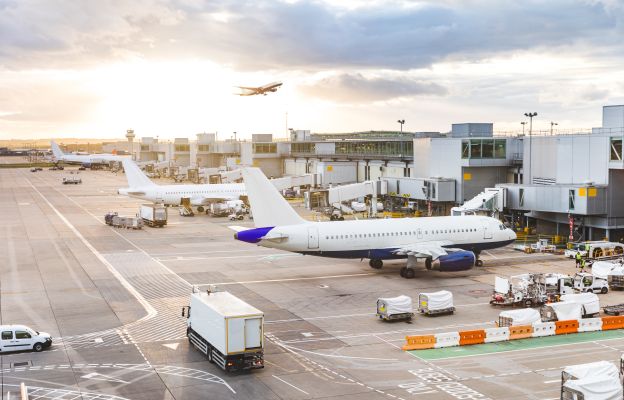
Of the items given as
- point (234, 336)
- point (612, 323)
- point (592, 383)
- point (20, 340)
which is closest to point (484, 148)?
point (612, 323)

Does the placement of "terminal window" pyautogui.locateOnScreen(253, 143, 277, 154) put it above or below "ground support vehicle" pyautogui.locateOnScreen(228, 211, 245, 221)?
above

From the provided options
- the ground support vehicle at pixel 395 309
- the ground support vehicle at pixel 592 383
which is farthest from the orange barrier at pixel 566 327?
the ground support vehicle at pixel 592 383

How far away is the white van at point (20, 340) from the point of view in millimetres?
35312

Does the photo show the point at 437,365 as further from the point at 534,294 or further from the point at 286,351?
the point at 534,294

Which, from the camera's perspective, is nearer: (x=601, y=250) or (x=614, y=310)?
(x=614, y=310)

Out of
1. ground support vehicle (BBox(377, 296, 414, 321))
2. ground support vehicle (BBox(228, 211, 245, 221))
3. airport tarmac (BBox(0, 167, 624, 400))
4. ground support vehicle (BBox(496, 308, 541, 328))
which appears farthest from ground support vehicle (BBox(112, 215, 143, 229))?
ground support vehicle (BBox(496, 308, 541, 328))

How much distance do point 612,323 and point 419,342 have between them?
12.6 meters

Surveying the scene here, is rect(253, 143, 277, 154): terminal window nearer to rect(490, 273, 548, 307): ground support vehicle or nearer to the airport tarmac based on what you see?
the airport tarmac

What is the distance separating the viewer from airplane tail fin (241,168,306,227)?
5191cm

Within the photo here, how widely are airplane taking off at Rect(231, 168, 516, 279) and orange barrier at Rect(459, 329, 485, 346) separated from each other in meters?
16.5

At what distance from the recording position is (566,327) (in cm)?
3897

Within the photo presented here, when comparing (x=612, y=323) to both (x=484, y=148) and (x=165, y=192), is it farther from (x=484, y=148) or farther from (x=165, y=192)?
(x=165, y=192)

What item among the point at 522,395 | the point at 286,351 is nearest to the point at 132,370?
the point at 286,351

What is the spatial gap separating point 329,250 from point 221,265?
12789mm
